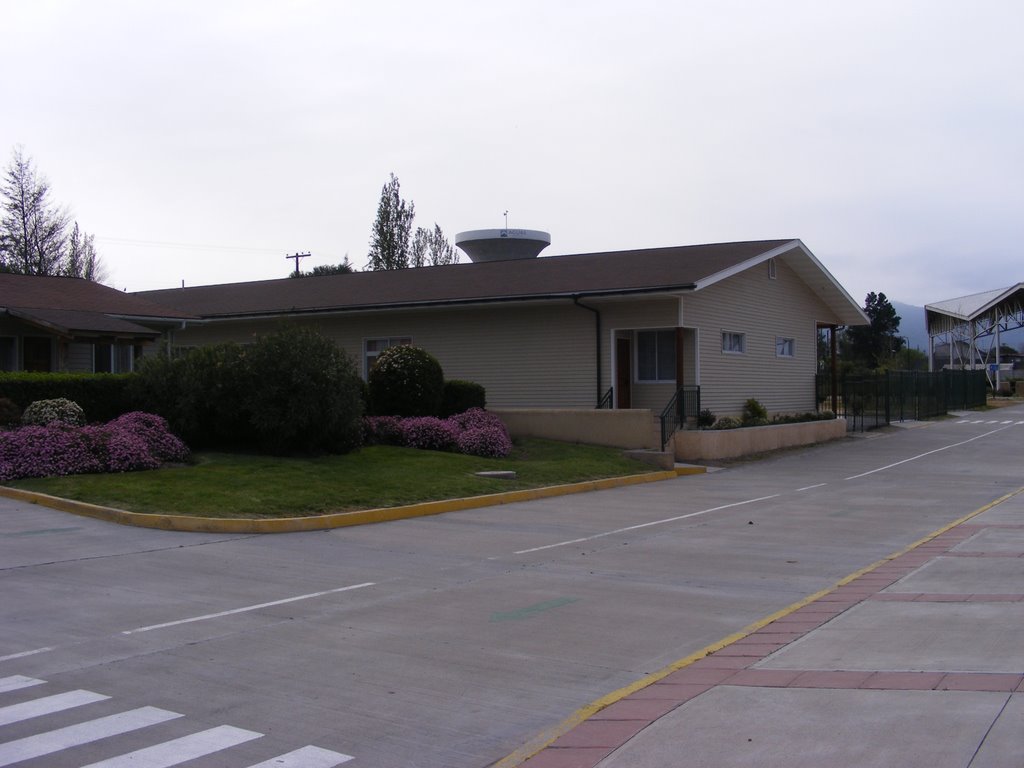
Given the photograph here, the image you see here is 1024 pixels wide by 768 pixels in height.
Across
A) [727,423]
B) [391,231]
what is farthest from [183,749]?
[391,231]

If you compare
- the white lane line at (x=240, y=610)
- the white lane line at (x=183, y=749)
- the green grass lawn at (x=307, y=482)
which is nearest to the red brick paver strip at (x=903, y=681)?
the white lane line at (x=183, y=749)

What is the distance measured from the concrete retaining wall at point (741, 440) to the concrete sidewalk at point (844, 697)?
1559cm

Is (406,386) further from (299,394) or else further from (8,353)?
(8,353)

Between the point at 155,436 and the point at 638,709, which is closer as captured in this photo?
the point at 638,709

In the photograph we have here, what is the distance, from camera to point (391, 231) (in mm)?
65438

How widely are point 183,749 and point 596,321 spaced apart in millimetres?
21830

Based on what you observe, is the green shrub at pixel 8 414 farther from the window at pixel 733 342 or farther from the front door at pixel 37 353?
the window at pixel 733 342

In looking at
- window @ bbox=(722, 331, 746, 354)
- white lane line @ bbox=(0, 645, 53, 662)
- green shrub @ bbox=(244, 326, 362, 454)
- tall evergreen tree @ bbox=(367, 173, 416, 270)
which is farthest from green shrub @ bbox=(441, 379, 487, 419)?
tall evergreen tree @ bbox=(367, 173, 416, 270)

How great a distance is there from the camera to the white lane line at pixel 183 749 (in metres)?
5.41

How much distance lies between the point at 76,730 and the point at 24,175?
52621 mm

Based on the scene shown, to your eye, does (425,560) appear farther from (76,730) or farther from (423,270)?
(423,270)

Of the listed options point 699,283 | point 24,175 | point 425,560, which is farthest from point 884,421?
point 24,175

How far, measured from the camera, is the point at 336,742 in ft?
19.0

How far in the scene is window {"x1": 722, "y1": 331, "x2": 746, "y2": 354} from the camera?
28.5 meters
